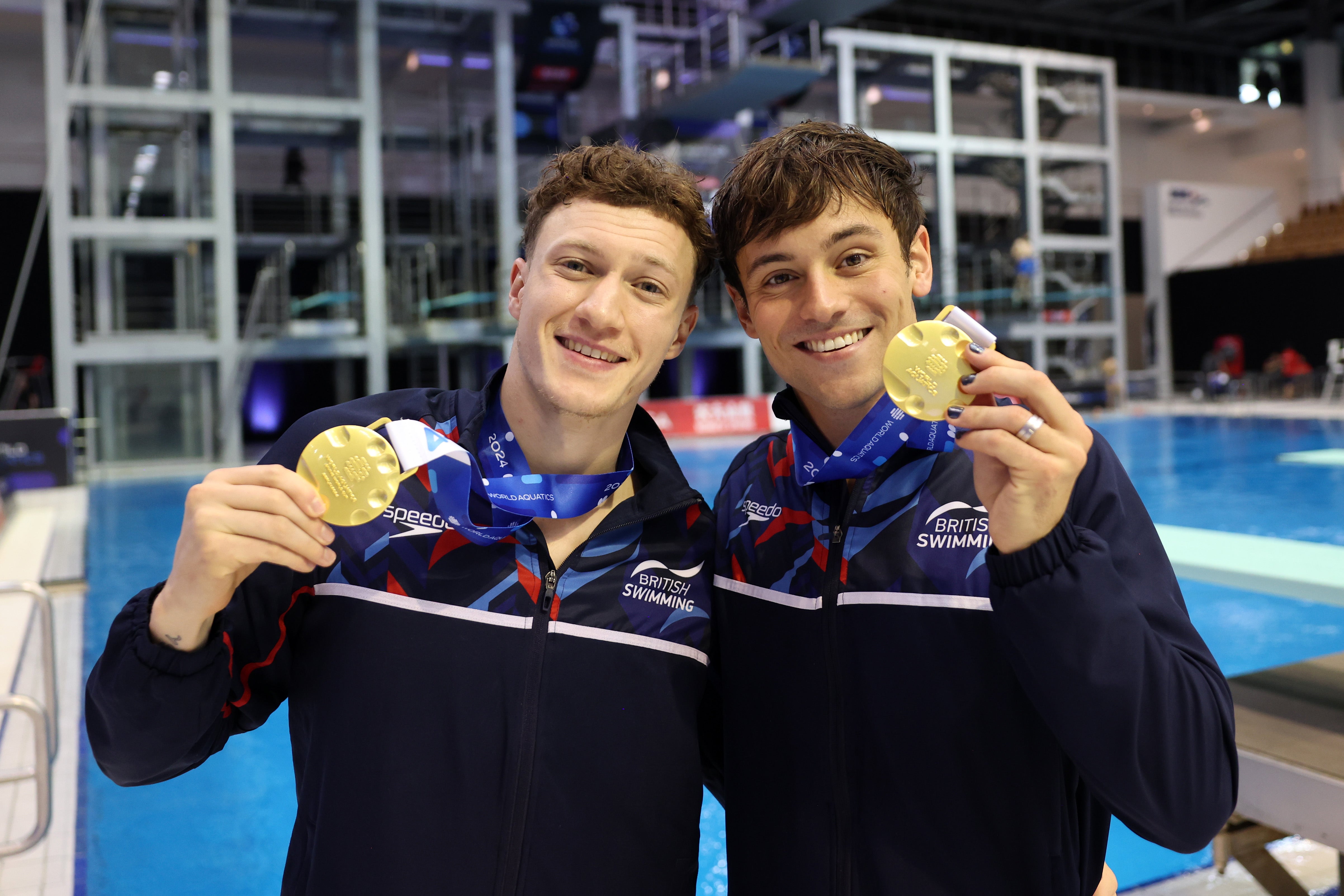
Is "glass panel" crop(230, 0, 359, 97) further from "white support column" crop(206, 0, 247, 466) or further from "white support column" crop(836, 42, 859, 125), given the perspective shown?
Result: "white support column" crop(836, 42, 859, 125)

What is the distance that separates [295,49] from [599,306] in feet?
94.1

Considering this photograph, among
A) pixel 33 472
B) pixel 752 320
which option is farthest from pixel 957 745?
pixel 33 472

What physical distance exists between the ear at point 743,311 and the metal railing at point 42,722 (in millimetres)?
2637

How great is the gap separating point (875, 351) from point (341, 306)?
69.6 feet

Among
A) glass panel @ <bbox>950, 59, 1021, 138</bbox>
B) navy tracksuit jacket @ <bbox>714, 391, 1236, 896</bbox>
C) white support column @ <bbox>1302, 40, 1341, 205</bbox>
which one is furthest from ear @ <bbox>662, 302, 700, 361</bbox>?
white support column @ <bbox>1302, 40, 1341, 205</bbox>

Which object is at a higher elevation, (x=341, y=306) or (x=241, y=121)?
(x=241, y=121)

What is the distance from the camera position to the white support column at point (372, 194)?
2108 cm

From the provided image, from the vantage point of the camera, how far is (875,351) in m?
1.73

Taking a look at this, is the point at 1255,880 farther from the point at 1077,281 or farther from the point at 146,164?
the point at 1077,281

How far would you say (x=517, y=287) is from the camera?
6.68ft

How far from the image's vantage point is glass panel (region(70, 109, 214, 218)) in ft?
63.9

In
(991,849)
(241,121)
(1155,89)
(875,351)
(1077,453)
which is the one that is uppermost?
(1155,89)

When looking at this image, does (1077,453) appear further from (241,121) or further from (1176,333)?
(1176,333)

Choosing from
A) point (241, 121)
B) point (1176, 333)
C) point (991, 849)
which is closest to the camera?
point (991, 849)
